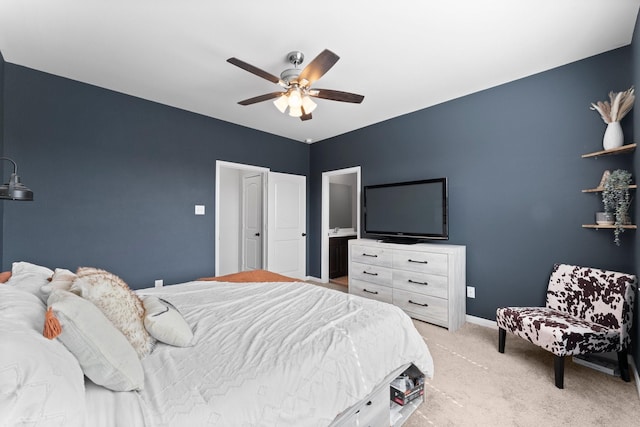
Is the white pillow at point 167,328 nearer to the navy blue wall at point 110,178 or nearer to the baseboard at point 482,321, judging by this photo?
the navy blue wall at point 110,178

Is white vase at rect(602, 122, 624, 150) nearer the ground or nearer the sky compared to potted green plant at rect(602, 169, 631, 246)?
nearer the sky

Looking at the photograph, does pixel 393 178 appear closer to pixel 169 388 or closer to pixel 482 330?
pixel 482 330

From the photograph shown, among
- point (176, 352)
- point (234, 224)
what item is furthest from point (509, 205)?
point (234, 224)

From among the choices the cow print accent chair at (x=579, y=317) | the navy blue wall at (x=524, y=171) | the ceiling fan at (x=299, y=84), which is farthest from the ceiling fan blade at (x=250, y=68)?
the cow print accent chair at (x=579, y=317)

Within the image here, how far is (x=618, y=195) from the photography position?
226 cm

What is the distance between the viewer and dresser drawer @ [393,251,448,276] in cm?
303

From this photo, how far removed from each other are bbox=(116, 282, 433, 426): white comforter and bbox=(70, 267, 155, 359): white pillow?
83 millimetres

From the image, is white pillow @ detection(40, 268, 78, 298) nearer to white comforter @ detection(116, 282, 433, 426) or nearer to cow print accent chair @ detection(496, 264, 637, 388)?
white comforter @ detection(116, 282, 433, 426)

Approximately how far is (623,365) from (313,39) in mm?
3397

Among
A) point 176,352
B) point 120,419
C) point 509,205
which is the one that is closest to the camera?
point 120,419

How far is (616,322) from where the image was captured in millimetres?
2082

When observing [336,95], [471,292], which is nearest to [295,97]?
[336,95]

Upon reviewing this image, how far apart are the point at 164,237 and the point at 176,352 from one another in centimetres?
278

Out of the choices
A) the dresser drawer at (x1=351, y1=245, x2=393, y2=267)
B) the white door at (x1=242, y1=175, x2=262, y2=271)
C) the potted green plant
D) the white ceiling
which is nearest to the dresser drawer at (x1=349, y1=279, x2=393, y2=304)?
the dresser drawer at (x1=351, y1=245, x2=393, y2=267)
